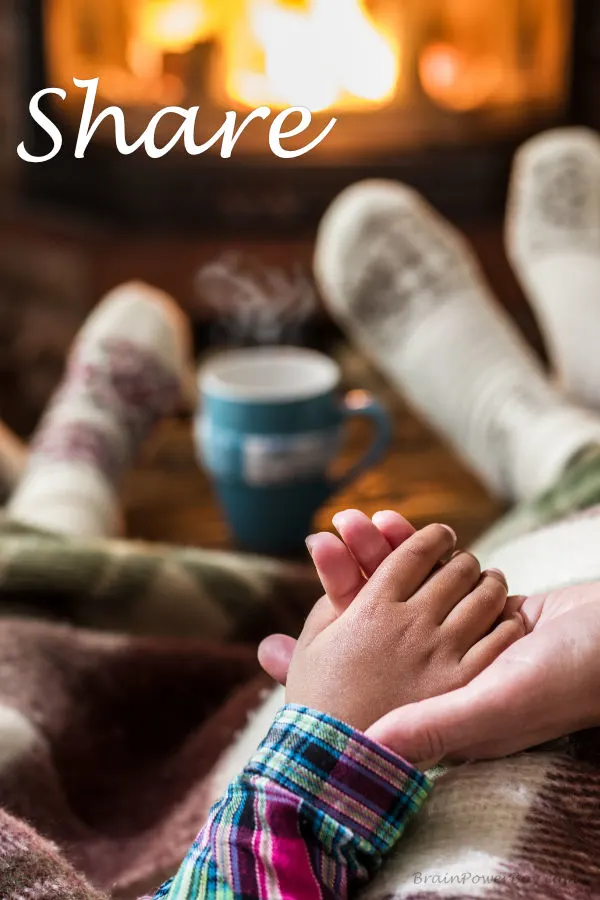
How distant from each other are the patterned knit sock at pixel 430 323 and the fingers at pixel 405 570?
0.44m

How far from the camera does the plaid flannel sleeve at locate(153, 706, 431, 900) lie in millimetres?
232

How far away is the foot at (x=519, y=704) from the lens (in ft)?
0.77

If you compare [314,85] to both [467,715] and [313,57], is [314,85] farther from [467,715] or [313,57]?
[467,715]

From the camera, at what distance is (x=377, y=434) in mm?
641

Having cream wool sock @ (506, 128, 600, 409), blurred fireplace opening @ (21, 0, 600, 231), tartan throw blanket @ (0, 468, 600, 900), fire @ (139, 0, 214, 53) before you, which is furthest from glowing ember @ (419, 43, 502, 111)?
tartan throw blanket @ (0, 468, 600, 900)

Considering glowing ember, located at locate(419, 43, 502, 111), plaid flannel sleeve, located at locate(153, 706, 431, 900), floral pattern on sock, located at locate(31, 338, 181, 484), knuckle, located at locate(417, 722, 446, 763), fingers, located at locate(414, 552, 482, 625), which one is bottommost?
floral pattern on sock, located at locate(31, 338, 181, 484)

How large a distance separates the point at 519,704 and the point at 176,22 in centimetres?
101

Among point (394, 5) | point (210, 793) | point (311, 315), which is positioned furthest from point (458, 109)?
point (210, 793)

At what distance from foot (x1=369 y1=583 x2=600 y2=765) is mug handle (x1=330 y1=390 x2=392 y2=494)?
1.15ft

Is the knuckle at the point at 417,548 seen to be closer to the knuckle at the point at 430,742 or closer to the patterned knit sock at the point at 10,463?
the knuckle at the point at 430,742

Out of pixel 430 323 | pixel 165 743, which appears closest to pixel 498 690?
pixel 165 743

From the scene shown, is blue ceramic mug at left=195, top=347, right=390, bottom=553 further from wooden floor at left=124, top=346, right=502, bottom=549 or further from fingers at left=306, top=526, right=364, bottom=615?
fingers at left=306, top=526, right=364, bottom=615

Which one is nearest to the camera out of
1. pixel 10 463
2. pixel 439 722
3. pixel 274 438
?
pixel 439 722

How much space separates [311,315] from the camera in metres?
1.15
